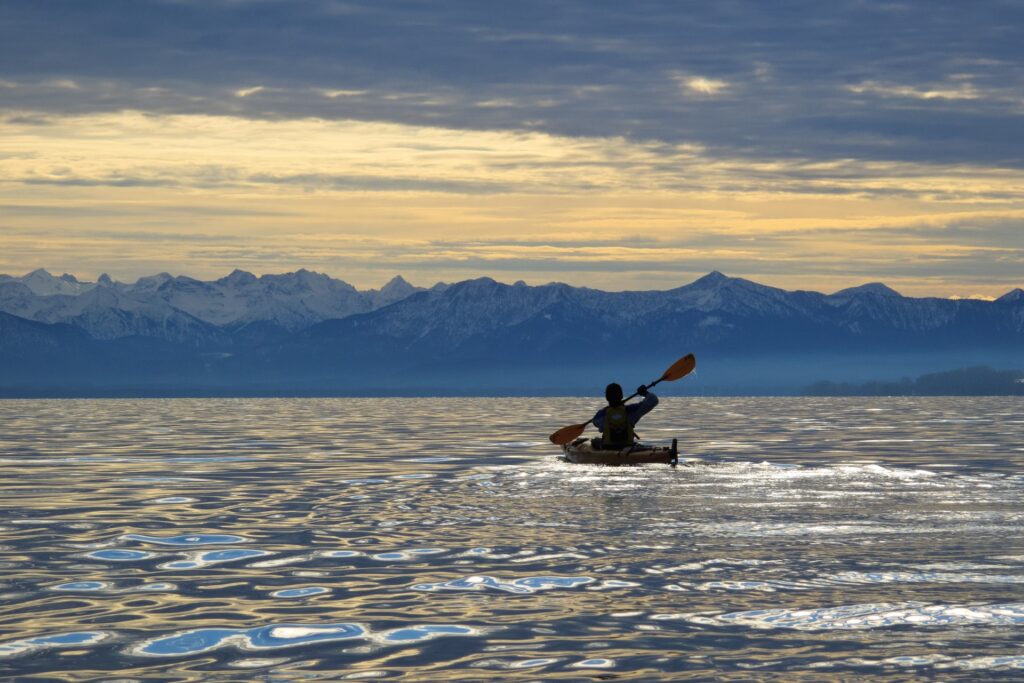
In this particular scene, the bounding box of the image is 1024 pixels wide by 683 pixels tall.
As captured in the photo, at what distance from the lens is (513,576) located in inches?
875

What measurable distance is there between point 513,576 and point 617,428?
25364 mm

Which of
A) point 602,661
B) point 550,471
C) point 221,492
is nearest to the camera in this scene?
point 602,661

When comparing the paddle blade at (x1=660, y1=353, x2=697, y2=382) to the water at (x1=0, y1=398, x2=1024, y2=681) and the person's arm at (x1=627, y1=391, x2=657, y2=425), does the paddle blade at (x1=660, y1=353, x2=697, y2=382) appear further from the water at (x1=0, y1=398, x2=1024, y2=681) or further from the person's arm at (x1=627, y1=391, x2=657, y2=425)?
the water at (x1=0, y1=398, x2=1024, y2=681)

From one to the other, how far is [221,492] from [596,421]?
14476mm

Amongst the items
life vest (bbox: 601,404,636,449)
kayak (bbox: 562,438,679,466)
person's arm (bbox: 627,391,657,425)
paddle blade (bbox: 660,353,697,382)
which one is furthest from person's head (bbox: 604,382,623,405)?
paddle blade (bbox: 660,353,697,382)

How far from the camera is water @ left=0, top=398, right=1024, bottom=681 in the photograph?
639 inches

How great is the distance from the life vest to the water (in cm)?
219

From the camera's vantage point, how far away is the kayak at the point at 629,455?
152 ft

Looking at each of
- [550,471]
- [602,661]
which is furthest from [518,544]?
[550,471]

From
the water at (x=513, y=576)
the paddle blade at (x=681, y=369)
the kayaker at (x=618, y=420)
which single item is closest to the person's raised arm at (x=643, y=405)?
the kayaker at (x=618, y=420)

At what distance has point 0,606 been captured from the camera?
1961cm

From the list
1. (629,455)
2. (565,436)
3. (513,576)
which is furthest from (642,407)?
(513,576)

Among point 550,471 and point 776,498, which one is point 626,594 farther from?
point 550,471

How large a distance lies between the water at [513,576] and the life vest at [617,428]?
219 centimetres
